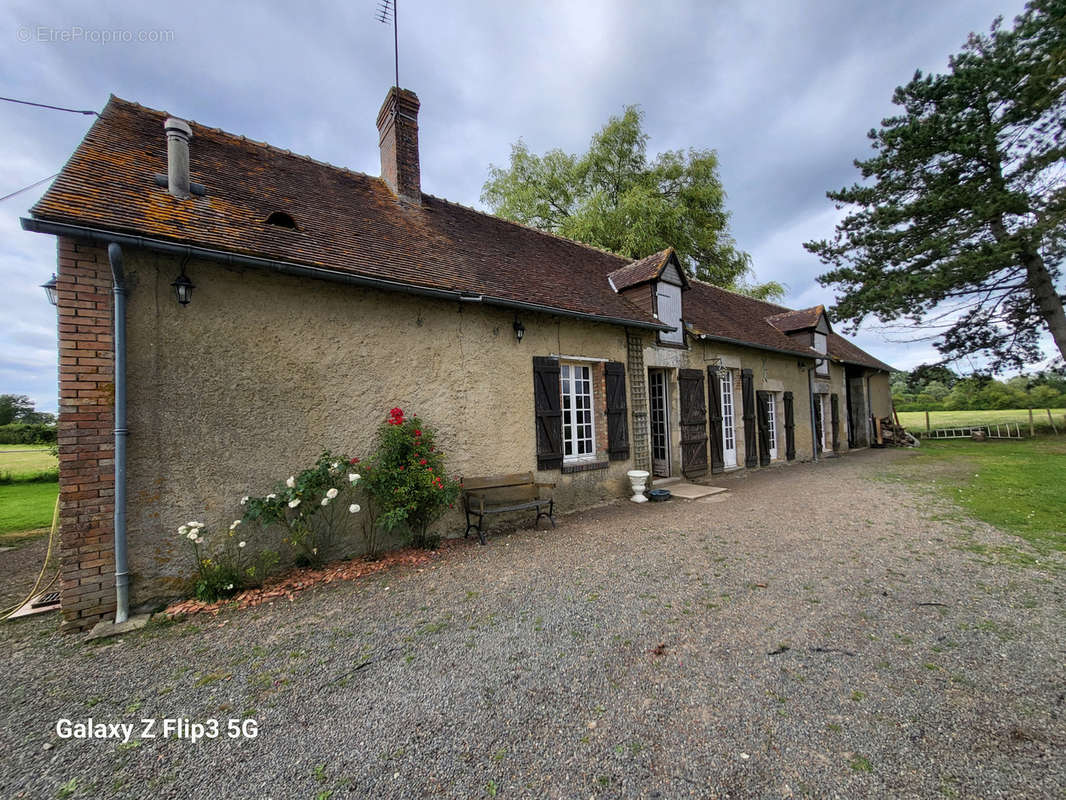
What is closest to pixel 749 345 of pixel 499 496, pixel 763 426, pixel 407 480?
pixel 763 426

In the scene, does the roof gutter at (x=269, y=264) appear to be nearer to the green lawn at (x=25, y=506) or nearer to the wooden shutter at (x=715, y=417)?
the wooden shutter at (x=715, y=417)

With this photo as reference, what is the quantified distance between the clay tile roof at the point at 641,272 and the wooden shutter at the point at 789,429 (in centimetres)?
686

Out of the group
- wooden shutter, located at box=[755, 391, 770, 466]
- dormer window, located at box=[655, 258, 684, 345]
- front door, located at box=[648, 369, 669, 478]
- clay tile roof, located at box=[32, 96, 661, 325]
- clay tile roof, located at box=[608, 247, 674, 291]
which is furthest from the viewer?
wooden shutter, located at box=[755, 391, 770, 466]

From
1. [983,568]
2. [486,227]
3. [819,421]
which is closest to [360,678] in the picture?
[983,568]

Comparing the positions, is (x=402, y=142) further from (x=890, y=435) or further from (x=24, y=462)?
(x=890, y=435)

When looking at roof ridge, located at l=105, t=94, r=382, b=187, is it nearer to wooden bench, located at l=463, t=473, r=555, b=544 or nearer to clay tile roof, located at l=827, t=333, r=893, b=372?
wooden bench, located at l=463, t=473, r=555, b=544

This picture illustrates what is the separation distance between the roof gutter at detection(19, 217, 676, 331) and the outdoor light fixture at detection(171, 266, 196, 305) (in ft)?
0.76

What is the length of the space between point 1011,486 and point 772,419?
5.08 metres

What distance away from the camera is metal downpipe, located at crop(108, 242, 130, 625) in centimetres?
386

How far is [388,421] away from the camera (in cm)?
542

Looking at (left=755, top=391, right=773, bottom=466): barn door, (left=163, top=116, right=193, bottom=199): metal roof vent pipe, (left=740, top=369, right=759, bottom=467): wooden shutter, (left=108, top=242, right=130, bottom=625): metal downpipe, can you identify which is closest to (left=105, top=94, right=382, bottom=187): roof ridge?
(left=163, top=116, right=193, bottom=199): metal roof vent pipe

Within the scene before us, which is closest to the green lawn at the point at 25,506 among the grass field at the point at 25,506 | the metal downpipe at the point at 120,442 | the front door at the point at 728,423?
the grass field at the point at 25,506

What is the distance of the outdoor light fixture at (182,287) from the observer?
428 cm

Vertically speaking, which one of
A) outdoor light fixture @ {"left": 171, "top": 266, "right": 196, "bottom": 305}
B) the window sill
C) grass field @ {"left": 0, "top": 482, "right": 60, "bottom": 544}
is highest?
outdoor light fixture @ {"left": 171, "top": 266, "right": 196, "bottom": 305}
